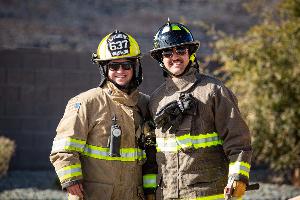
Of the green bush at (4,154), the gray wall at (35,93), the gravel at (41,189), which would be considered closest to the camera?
the gravel at (41,189)

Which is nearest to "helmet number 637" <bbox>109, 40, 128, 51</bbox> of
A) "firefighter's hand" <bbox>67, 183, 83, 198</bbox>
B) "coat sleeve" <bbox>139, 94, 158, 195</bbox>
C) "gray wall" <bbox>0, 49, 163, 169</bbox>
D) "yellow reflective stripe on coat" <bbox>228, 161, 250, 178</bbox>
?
"coat sleeve" <bbox>139, 94, 158, 195</bbox>

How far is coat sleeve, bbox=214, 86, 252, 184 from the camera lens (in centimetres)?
435

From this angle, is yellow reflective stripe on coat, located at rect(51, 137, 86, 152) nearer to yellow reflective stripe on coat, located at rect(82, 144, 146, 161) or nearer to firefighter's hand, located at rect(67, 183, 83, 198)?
yellow reflective stripe on coat, located at rect(82, 144, 146, 161)

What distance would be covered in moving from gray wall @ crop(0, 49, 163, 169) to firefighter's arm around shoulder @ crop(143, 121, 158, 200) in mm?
6212

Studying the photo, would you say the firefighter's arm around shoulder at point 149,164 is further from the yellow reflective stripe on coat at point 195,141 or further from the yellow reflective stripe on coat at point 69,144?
the yellow reflective stripe on coat at point 69,144

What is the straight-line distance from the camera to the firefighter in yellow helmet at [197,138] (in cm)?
441

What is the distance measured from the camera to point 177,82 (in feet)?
15.3

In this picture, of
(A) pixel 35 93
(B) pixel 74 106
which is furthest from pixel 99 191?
(A) pixel 35 93

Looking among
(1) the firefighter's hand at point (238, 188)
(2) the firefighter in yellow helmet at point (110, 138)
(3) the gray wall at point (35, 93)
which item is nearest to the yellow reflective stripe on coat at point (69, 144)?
(2) the firefighter in yellow helmet at point (110, 138)

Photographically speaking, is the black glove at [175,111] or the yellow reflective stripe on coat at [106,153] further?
the yellow reflective stripe on coat at [106,153]

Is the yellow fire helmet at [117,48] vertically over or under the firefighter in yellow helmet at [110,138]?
over

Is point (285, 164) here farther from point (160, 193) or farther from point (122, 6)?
point (160, 193)

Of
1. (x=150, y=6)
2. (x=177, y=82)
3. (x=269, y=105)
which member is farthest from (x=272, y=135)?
(x=177, y=82)

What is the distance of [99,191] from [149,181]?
0.41 m
